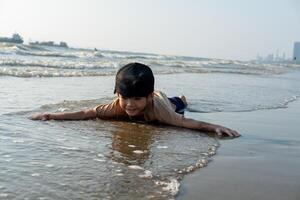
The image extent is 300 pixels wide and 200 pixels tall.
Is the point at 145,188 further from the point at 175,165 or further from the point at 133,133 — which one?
the point at 133,133

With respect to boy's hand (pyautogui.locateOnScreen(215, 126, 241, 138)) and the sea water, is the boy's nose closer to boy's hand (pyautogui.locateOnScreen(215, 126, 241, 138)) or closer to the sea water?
the sea water

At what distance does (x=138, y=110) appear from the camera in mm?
5449

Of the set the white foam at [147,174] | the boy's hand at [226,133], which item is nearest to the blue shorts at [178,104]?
the boy's hand at [226,133]

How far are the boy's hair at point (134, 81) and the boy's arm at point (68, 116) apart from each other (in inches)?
30.2

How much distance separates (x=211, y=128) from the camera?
5.42 metres

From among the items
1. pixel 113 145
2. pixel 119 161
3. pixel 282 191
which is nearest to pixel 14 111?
pixel 113 145

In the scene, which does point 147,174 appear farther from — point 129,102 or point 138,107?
point 138,107

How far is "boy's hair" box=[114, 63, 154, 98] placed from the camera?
4910 mm

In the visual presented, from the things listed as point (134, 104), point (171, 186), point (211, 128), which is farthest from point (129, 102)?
point (171, 186)

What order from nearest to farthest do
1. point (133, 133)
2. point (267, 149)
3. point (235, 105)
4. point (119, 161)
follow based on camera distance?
point (119, 161), point (267, 149), point (133, 133), point (235, 105)

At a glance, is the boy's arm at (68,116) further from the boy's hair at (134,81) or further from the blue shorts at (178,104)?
the blue shorts at (178,104)

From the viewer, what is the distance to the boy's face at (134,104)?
5.14 metres

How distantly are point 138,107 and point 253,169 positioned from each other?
2014 millimetres

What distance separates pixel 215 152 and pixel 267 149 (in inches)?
24.2
